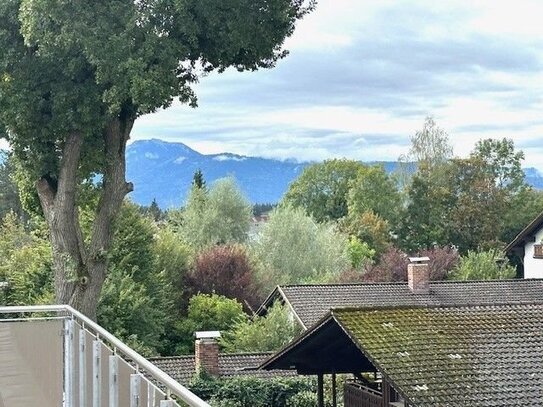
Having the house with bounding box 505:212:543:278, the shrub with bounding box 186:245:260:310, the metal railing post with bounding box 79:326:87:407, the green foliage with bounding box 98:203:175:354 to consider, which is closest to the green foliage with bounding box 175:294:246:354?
the green foliage with bounding box 98:203:175:354

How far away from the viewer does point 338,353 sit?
53.5ft

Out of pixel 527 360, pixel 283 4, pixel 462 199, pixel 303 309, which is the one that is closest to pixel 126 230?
pixel 303 309

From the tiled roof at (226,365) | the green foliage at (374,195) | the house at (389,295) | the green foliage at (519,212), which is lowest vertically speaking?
the tiled roof at (226,365)

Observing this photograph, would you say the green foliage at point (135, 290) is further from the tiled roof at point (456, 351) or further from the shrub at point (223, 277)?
the tiled roof at point (456, 351)

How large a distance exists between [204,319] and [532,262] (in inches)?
629

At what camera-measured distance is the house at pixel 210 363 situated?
904 inches

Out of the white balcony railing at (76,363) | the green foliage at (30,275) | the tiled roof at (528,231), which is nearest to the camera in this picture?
the white balcony railing at (76,363)

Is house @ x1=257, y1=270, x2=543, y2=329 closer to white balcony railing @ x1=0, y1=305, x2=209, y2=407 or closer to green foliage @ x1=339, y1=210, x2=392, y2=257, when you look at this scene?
white balcony railing @ x1=0, y1=305, x2=209, y2=407

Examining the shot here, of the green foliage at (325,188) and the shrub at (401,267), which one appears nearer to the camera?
the shrub at (401,267)

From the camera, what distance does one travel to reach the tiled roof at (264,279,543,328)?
2670cm

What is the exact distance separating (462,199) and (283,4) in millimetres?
40261

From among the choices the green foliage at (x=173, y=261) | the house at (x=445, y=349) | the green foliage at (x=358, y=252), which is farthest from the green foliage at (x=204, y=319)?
the house at (x=445, y=349)

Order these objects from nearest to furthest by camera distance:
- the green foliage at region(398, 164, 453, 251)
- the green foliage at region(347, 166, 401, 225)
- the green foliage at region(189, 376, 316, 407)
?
the green foliage at region(189, 376, 316, 407) → the green foliage at region(398, 164, 453, 251) → the green foliage at region(347, 166, 401, 225)

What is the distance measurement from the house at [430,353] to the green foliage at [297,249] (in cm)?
2403
